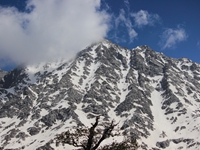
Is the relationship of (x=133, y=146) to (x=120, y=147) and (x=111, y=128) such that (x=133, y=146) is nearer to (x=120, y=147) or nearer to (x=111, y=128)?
(x=120, y=147)

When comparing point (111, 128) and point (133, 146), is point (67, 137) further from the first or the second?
point (133, 146)

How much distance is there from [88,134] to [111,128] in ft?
7.56

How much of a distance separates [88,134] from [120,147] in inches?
129

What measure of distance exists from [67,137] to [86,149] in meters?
2.09

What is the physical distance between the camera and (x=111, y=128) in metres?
24.1

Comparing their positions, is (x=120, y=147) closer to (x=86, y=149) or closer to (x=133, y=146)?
(x=133, y=146)

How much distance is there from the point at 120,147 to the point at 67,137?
16.6 ft

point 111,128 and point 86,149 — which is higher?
point 111,128

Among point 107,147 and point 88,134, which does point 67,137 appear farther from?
point 107,147

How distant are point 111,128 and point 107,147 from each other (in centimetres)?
236

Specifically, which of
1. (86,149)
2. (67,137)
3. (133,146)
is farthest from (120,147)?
(67,137)

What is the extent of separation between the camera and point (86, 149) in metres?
24.4

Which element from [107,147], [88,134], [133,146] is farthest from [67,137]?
[133,146]

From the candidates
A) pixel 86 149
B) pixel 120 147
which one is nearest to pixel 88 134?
pixel 86 149
